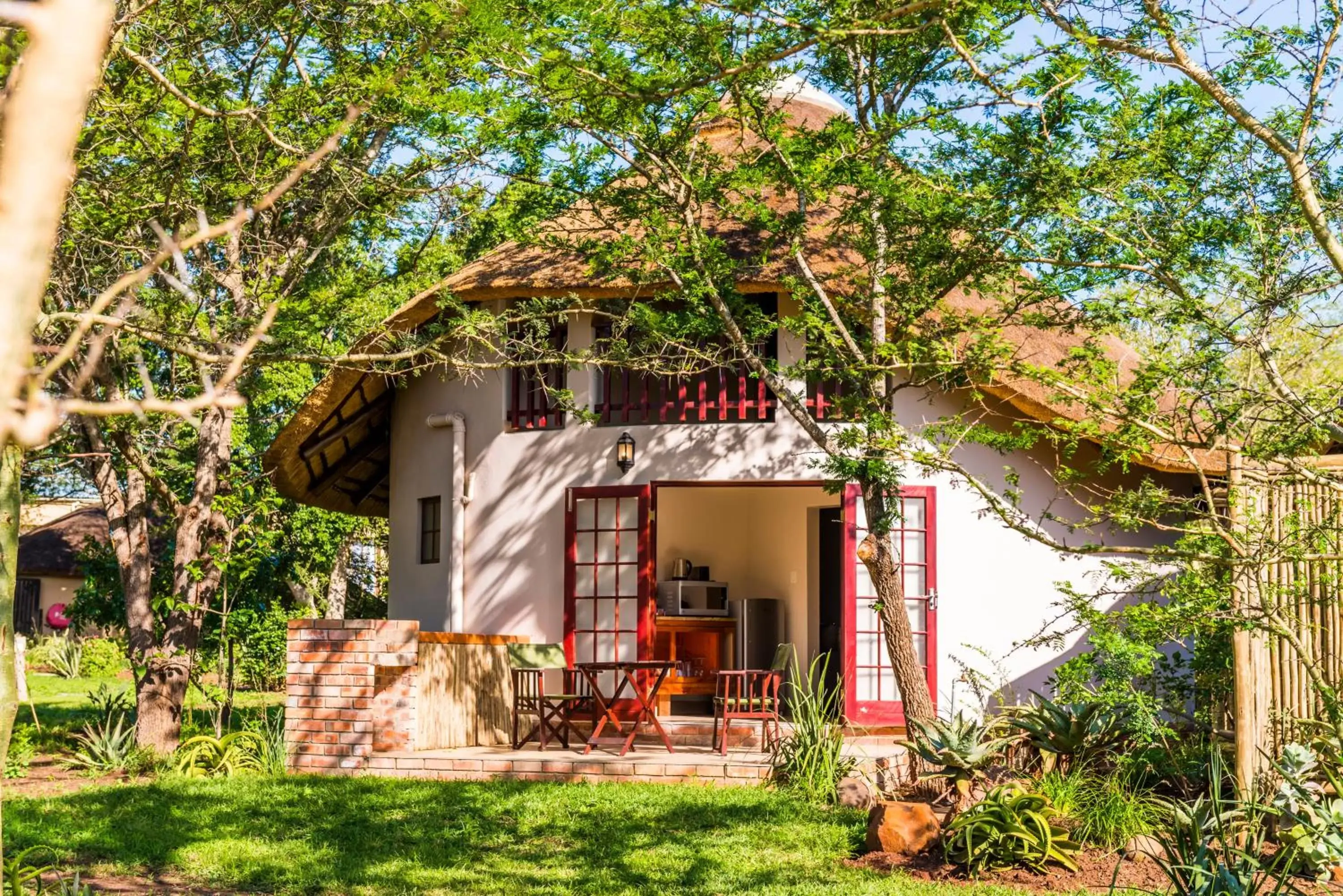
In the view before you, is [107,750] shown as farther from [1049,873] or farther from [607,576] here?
[1049,873]

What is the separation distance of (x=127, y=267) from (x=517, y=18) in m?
3.85

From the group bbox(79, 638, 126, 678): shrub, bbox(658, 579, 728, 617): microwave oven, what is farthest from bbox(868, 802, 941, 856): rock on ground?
bbox(79, 638, 126, 678): shrub

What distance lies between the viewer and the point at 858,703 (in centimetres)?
1092

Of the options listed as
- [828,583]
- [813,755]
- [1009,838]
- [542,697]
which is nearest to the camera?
[1009,838]

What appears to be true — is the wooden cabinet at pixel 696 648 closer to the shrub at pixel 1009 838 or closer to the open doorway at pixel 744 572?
the open doorway at pixel 744 572

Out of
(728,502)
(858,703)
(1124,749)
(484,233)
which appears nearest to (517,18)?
(484,233)

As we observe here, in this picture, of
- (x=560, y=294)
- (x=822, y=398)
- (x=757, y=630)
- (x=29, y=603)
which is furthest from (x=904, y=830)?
(x=29, y=603)

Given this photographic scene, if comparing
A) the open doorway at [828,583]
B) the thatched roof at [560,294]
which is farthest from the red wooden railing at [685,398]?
the open doorway at [828,583]

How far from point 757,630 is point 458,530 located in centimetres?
376

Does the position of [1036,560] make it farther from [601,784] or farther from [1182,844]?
[1182,844]

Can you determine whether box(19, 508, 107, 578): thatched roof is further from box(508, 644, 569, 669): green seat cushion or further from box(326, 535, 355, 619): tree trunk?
box(508, 644, 569, 669): green seat cushion

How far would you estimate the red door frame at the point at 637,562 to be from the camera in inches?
447

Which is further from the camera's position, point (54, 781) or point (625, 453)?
point (625, 453)

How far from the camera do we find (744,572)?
15156mm
